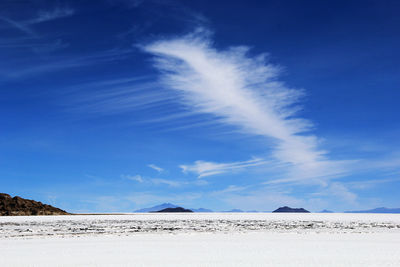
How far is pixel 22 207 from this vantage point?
10788 centimetres

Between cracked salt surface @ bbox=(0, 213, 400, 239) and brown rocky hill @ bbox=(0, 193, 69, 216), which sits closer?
cracked salt surface @ bbox=(0, 213, 400, 239)

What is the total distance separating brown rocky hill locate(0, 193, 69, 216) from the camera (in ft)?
336

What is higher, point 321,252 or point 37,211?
point 37,211

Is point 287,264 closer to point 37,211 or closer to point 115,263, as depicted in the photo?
point 115,263

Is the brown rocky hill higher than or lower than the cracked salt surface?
higher

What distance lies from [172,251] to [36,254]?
20.4ft

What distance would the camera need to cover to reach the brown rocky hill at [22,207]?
102500 mm

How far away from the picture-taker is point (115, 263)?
51.2 ft

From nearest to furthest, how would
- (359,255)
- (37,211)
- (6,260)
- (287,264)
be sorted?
(287,264) < (6,260) < (359,255) < (37,211)

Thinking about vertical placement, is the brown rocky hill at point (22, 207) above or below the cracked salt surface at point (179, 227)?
above

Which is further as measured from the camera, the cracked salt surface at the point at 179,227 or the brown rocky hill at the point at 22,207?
the brown rocky hill at the point at 22,207

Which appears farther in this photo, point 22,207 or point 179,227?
point 22,207

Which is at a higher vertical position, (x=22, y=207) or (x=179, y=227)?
(x=22, y=207)

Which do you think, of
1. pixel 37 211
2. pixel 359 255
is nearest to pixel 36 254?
pixel 359 255
